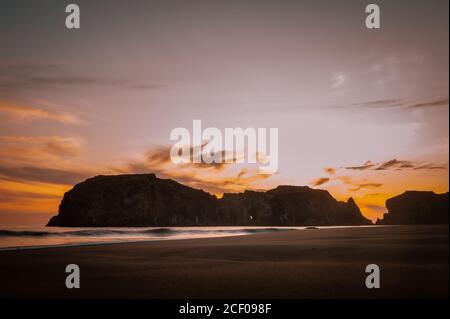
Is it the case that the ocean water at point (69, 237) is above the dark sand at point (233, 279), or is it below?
below

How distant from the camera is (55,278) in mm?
14305

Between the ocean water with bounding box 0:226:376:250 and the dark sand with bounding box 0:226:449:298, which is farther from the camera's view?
the ocean water with bounding box 0:226:376:250

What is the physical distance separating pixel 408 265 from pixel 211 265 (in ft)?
28.6

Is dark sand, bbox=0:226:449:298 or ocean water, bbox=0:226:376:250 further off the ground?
dark sand, bbox=0:226:449:298

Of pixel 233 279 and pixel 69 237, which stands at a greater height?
pixel 233 279

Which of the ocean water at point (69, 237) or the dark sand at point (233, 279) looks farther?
the ocean water at point (69, 237)

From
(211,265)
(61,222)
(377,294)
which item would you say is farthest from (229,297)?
(61,222)

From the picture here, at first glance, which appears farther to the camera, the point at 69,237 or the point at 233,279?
the point at 69,237
